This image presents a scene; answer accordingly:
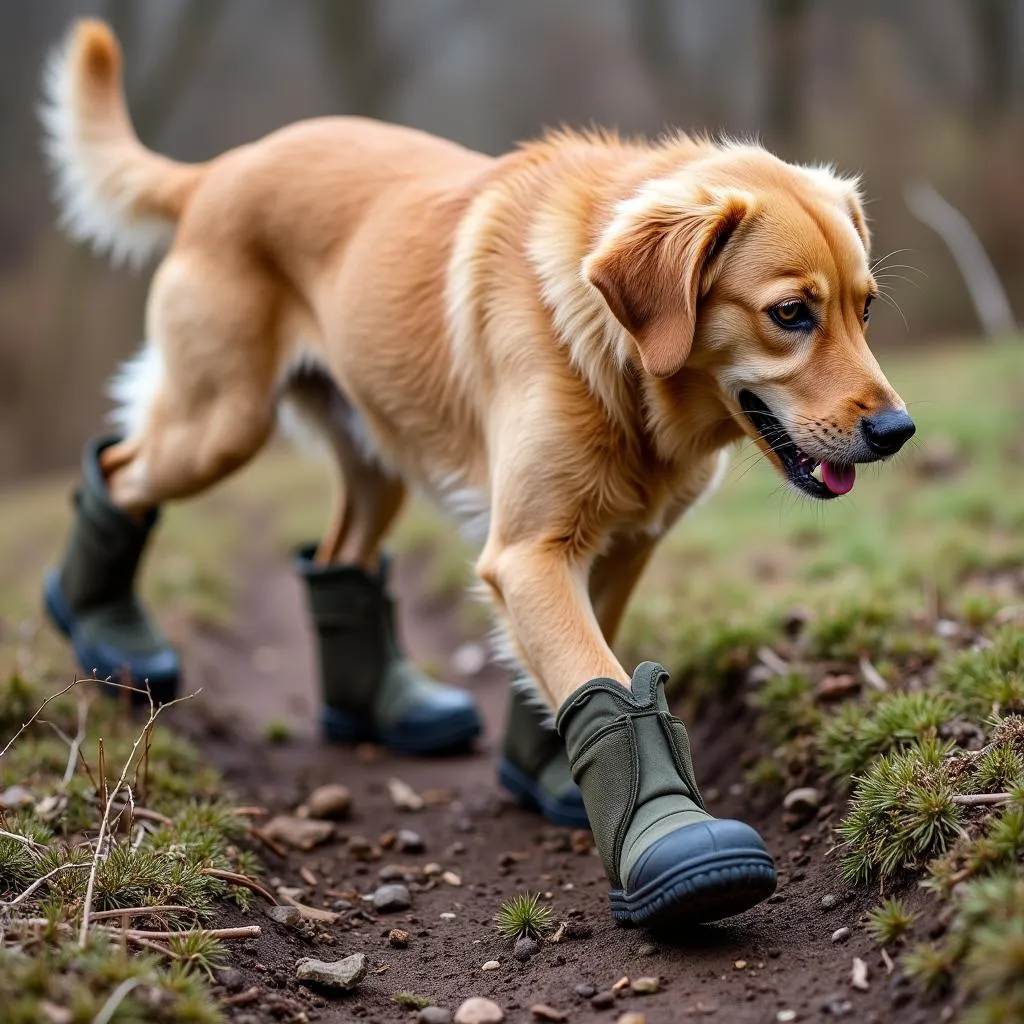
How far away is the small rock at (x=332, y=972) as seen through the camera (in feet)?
8.66

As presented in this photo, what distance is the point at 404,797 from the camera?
4312mm

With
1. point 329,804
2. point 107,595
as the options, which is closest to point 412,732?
point 329,804

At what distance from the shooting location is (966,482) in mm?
7117

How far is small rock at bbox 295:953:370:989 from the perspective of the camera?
8.66 ft

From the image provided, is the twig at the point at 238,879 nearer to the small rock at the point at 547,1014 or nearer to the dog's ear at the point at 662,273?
the small rock at the point at 547,1014

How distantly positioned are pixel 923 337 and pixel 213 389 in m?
12.4

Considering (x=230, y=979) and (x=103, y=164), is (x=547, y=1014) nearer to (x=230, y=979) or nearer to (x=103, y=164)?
(x=230, y=979)

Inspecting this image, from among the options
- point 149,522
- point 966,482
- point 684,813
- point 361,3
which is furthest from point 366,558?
point 361,3

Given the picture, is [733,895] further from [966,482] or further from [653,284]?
[966,482]

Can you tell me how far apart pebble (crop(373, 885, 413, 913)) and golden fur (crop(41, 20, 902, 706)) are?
0.72 meters

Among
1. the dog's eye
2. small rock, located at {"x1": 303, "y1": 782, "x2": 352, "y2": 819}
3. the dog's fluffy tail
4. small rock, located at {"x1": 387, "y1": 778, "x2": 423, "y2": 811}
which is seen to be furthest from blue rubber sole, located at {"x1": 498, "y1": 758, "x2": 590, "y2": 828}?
the dog's fluffy tail

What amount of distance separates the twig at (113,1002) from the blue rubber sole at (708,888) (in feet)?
3.54

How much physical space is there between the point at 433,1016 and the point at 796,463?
1.60 m

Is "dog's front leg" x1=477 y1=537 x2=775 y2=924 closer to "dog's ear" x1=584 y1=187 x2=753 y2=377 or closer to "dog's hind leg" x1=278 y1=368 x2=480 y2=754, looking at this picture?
"dog's ear" x1=584 y1=187 x2=753 y2=377
